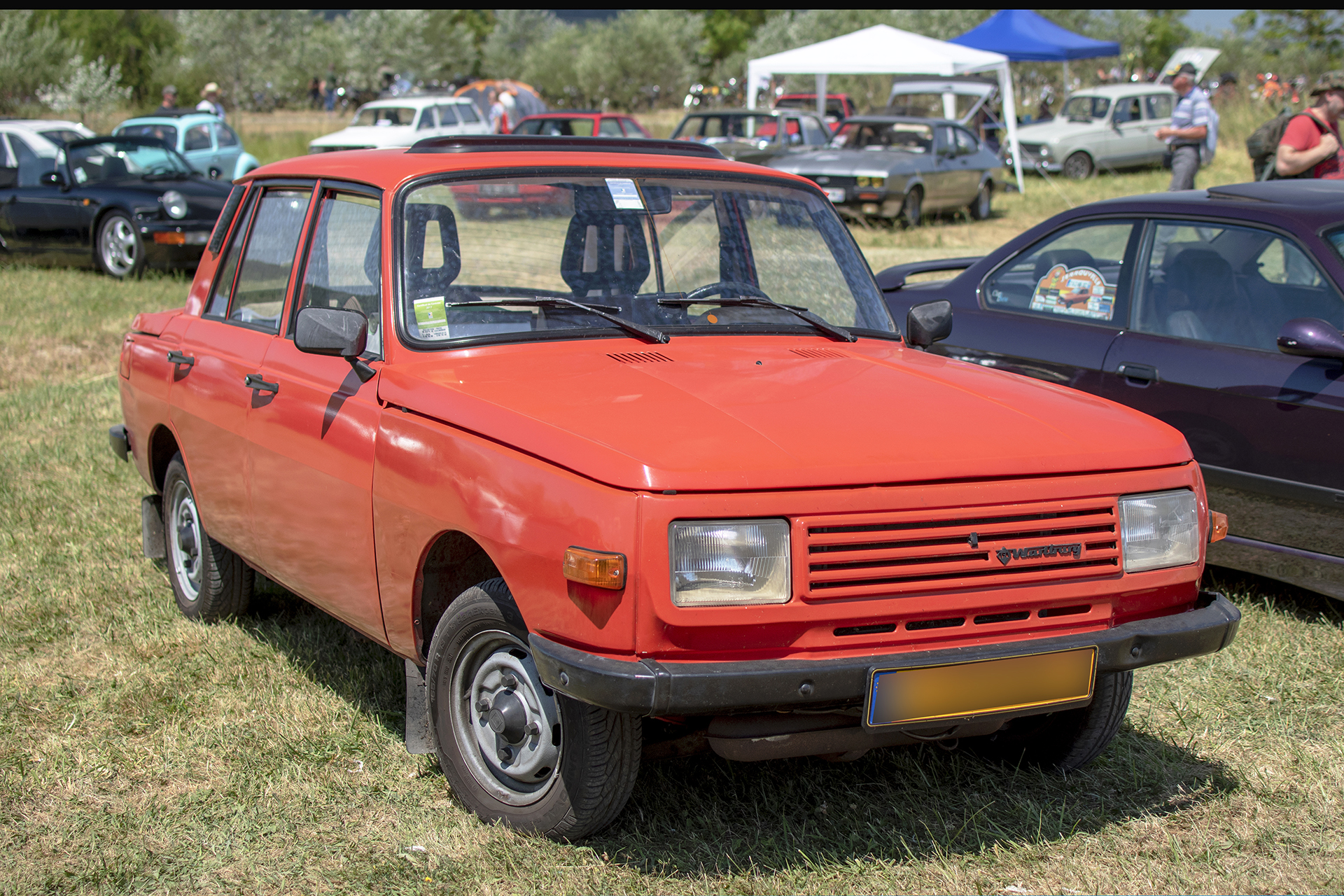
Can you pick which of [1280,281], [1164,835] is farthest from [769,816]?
[1280,281]

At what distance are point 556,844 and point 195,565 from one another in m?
2.54

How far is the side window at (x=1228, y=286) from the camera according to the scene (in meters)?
4.95

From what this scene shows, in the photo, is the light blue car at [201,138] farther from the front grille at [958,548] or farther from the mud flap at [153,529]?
the front grille at [958,548]

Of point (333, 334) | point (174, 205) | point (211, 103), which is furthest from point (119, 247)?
point (333, 334)

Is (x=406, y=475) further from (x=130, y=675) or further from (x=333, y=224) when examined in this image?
(x=130, y=675)

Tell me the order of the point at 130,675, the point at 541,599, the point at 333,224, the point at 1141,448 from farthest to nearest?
the point at 130,675
the point at 333,224
the point at 1141,448
the point at 541,599

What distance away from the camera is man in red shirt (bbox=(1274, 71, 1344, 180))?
27.9ft

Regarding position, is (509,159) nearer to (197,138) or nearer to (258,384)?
(258,384)

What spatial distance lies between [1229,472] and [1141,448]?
1981mm

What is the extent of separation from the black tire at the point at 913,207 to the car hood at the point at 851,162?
0.32 meters

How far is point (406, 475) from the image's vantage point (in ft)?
10.9

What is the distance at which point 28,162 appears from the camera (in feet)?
51.3

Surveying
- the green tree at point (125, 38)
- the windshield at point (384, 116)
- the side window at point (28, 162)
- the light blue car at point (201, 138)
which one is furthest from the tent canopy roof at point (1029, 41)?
the green tree at point (125, 38)

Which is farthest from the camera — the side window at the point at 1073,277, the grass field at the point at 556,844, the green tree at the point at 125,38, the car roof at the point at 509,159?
the green tree at the point at 125,38
